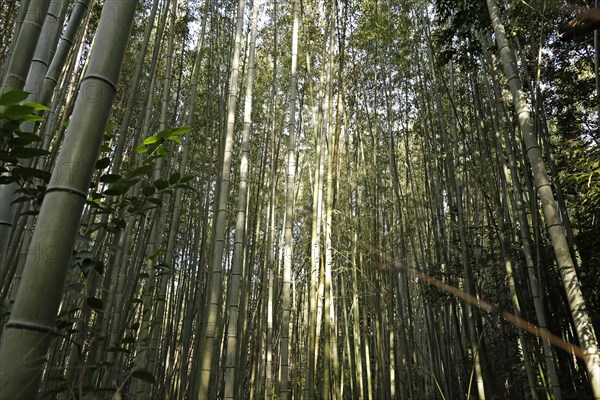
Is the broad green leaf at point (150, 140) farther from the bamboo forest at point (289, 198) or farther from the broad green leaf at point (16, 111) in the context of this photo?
the broad green leaf at point (16, 111)

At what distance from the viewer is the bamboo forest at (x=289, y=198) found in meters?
0.84

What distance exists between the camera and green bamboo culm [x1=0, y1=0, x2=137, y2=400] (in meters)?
0.65

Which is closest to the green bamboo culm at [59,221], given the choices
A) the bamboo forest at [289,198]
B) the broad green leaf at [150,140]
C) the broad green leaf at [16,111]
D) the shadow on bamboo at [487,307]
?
the bamboo forest at [289,198]

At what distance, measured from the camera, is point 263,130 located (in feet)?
22.1

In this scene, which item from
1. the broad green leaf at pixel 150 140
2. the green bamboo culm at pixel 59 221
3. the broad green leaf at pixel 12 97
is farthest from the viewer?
the broad green leaf at pixel 150 140

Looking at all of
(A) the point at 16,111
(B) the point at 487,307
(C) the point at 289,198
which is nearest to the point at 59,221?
(A) the point at 16,111

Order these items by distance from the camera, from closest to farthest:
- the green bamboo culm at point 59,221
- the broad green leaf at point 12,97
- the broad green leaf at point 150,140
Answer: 1. the green bamboo culm at point 59,221
2. the broad green leaf at point 12,97
3. the broad green leaf at point 150,140

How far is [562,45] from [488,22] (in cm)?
103

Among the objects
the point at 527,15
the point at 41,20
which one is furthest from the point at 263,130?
the point at 41,20

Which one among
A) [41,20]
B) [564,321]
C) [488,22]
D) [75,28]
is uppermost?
→ [488,22]

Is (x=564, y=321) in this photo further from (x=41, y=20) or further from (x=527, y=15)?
(x=41, y=20)

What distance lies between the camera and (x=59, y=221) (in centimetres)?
72

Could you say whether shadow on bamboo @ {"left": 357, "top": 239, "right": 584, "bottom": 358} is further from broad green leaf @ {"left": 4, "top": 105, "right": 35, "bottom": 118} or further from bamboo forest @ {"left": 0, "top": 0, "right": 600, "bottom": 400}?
broad green leaf @ {"left": 4, "top": 105, "right": 35, "bottom": 118}

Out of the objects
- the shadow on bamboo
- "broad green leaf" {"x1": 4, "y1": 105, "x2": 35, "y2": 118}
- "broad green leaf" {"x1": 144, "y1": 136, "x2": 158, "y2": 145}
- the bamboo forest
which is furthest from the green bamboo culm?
the shadow on bamboo
